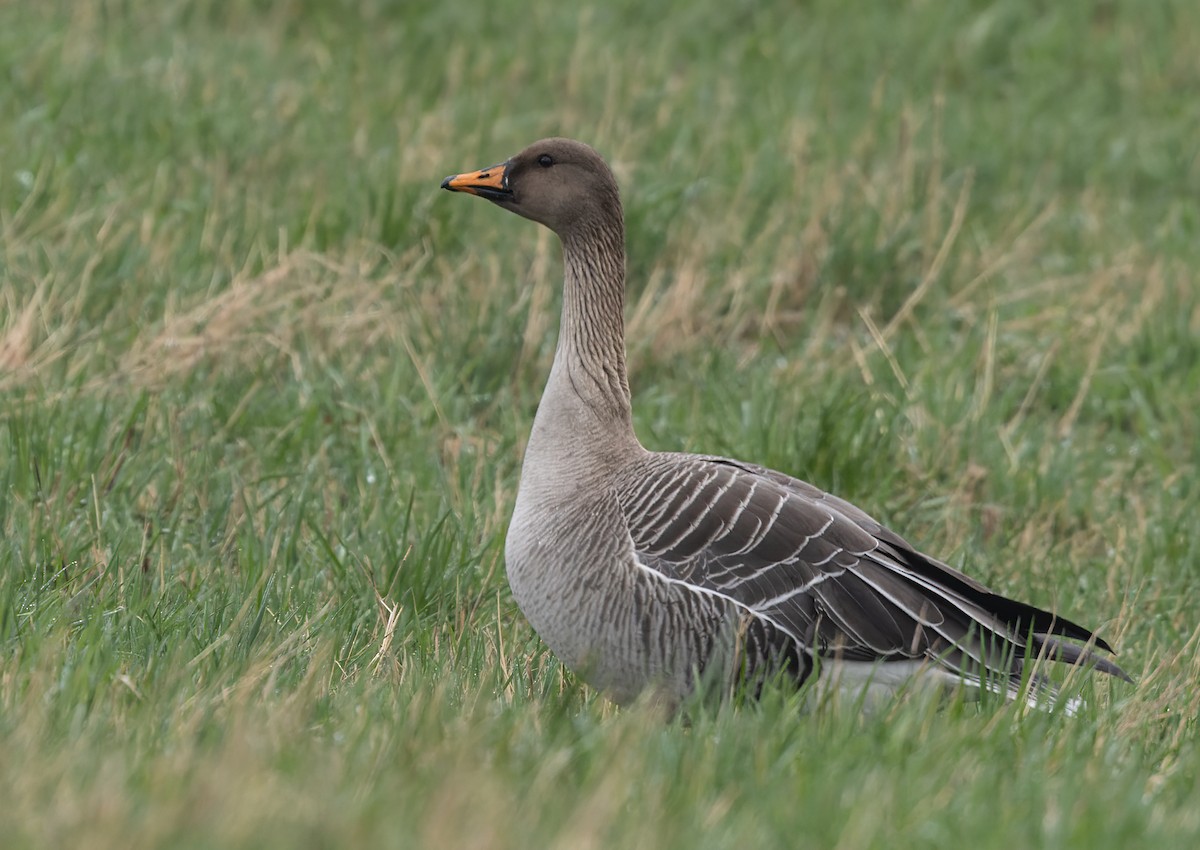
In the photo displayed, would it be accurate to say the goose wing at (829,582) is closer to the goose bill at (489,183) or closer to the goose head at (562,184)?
the goose head at (562,184)

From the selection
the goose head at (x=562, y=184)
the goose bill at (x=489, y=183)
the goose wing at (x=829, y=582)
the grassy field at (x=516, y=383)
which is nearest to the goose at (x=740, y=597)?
the goose wing at (x=829, y=582)

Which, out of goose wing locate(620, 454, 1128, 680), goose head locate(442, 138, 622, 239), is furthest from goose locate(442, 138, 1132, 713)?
goose head locate(442, 138, 622, 239)

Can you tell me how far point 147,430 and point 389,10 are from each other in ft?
17.7

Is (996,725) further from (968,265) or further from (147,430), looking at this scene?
(968,265)

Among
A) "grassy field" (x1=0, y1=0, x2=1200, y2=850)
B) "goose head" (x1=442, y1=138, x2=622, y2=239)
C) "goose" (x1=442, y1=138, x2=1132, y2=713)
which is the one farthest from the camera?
"goose head" (x1=442, y1=138, x2=622, y2=239)

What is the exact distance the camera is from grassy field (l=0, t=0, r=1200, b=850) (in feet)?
10.8

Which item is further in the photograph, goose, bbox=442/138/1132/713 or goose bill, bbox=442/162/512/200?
goose bill, bbox=442/162/512/200

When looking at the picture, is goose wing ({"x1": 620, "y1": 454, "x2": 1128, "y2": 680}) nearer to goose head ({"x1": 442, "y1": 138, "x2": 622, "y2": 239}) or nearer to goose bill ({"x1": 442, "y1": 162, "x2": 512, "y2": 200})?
goose head ({"x1": 442, "y1": 138, "x2": 622, "y2": 239})

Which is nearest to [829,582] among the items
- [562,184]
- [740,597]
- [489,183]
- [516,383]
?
[740,597]

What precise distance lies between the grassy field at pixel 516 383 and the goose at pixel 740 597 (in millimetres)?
249

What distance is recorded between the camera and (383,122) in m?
9.05

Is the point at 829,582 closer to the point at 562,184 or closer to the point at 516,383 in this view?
the point at 562,184

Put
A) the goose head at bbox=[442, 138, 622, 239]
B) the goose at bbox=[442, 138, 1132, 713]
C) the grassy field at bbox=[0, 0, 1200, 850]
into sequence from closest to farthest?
the grassy field at bbox=[0, 0, 1200, 850], the goose at bbox=[442, 138, 1132, 713], the goose head at bbox=[442, 138, 622, 239]

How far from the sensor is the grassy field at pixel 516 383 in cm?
331
